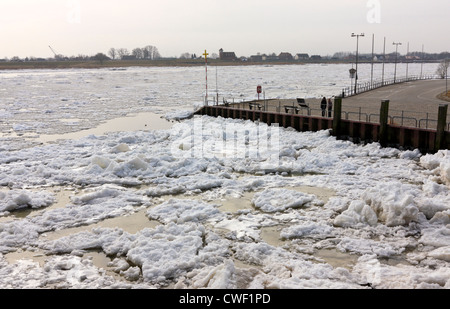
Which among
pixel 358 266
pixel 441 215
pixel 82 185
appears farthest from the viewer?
pixel 82 185

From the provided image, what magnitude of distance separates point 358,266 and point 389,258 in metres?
0.99

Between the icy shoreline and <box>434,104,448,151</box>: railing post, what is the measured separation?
3.88 feet

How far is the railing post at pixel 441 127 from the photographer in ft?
59.4

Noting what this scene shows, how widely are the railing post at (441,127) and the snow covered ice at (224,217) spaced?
1.06m

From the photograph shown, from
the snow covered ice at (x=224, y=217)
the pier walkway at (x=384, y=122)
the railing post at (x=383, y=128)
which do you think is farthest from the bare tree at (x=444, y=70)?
the snow covered ice at (x=224, y=217)

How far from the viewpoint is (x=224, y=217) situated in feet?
40.2

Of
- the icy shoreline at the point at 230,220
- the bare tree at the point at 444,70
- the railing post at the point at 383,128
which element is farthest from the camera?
the bare tree at the point at 444,70

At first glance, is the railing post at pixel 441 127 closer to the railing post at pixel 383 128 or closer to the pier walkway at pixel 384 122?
the pier walkway at pixel 384 122

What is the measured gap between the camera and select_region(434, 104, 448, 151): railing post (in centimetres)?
1809

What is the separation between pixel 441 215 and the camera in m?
11.2

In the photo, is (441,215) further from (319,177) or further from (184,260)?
(184,260)

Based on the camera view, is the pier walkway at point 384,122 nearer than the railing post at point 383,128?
Yes
